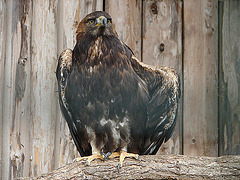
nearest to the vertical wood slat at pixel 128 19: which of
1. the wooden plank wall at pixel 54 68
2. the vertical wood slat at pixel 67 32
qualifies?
the wooden plank wall at pixel 54 68

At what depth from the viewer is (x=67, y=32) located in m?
2.66

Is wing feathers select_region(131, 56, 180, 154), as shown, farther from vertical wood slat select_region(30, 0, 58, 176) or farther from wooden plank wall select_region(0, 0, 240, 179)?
vertical wood slat select_region(30, 0, 58, 176)

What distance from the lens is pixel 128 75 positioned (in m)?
2.35

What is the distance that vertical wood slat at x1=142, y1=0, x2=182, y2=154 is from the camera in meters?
2.65

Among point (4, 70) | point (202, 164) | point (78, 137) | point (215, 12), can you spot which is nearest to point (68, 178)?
point (78, 137)

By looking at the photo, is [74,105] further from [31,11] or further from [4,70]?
[31,11]

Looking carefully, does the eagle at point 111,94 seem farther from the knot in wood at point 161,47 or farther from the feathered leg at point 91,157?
the knot in wood at point 161,47

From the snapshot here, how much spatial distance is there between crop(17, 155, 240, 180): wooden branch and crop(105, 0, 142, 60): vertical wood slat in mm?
943

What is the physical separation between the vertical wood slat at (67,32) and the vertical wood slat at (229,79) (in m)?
0.94

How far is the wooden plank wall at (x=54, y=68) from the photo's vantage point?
8.28 ft

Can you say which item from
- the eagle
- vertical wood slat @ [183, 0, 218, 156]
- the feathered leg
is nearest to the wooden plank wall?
vertical wood slat @ [183, 0, 218, 156]

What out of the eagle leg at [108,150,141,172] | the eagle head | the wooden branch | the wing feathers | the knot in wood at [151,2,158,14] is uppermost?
the knot in wood at [151,2,158,14]

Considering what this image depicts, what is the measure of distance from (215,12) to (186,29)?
0.24 m

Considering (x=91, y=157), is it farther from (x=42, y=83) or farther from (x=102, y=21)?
Answer: (x=102, y=21)
